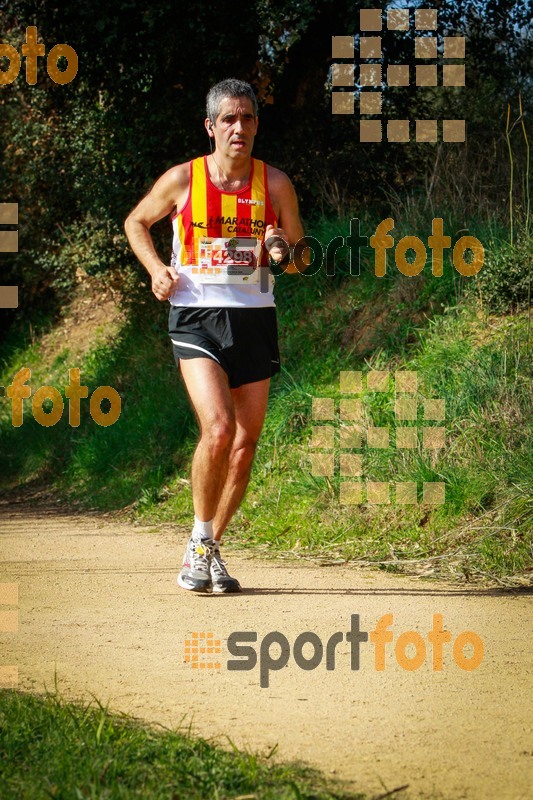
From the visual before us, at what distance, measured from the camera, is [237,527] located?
26.3 feet

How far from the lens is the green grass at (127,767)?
8.95ft

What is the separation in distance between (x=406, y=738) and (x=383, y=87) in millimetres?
8763

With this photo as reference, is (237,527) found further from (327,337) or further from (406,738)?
(406,738)

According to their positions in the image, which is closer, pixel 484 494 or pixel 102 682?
pixel 102 682

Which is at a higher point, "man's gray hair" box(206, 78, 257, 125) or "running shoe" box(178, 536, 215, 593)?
"man's gray hair" box(206, 78, 257, 125)

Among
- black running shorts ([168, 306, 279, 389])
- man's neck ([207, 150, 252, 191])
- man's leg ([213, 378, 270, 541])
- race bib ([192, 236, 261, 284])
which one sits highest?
man's neck ([207, 150, 252, 191])

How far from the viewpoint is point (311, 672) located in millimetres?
4062

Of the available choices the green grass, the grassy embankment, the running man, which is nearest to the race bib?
the running man

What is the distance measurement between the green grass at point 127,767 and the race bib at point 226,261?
2813 mm

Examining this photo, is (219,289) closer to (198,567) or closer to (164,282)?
(164,282)

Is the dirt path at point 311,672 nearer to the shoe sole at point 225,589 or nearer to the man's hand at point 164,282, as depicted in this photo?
the shoe sole at point 225,589

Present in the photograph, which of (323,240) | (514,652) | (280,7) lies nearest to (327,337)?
(323,240)

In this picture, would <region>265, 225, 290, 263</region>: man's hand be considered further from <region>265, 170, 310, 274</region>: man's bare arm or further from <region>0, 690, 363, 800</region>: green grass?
→ <region>0, 690, 363, 800</region>: green grass

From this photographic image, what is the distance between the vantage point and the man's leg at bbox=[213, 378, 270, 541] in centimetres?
584
